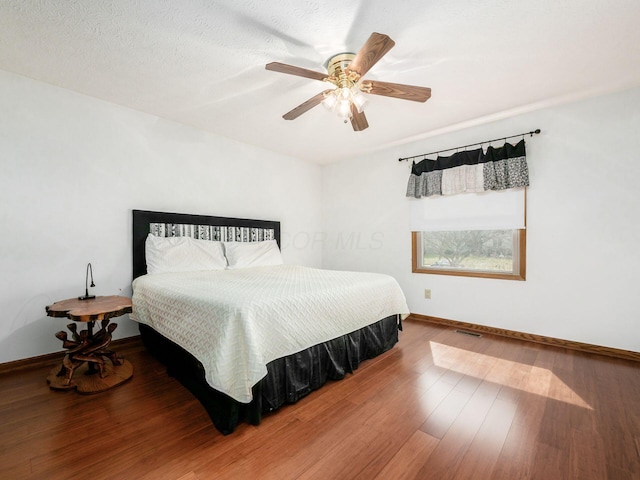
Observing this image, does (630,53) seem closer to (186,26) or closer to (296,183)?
(186,26)

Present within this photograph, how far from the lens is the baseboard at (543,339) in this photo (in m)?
2.52

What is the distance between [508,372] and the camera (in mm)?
2232

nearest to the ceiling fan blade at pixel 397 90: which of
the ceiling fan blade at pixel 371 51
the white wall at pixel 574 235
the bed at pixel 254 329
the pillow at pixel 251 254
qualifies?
the ceiling fan blade at pixel 371 51

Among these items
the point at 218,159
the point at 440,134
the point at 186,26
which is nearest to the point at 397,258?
the point at 440,134

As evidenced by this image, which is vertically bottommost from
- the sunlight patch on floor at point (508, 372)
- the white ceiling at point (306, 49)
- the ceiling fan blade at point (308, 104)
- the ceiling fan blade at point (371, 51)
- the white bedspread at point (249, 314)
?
the sunlight patch on floor at point (508, 372)

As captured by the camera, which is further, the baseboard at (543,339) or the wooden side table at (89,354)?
the baseboard at (543,339)

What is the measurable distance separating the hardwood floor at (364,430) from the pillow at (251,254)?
1428mm

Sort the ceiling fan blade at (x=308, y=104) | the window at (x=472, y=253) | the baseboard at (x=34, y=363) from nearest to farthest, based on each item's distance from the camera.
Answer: the ceiling fan blade at (x=308, y=104)
the baseboard at (x=34, y=363)
the window at (x=472, y=253)

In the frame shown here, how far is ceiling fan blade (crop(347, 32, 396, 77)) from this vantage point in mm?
1504

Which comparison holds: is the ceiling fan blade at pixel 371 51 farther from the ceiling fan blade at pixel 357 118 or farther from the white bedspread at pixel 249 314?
the white bedspread at pixel 249 314

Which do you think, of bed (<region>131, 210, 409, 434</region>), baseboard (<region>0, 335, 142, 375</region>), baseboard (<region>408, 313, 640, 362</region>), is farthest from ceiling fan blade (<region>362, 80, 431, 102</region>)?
baseboard (<region>0, 335, 142, 375</region>)

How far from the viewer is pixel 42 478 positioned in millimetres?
1233

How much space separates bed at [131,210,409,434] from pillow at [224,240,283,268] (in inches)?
15.1

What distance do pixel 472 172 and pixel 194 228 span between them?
11.0 ft
